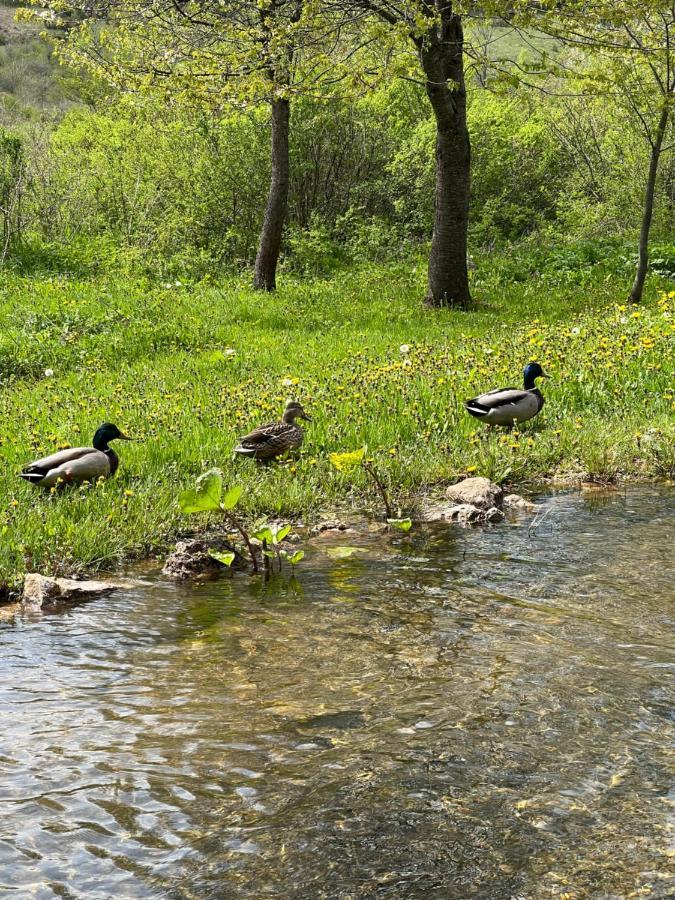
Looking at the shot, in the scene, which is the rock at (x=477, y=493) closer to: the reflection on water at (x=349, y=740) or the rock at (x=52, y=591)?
the reflection on water at (x=349, y=740)

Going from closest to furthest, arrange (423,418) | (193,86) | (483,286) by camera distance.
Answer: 1. (423,418)
2. (193,86)
3. (483,286)

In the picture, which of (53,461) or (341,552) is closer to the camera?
(341,552)

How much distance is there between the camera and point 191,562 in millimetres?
5656

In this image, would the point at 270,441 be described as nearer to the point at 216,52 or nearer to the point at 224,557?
the point at 224,557

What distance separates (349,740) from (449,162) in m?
12.4

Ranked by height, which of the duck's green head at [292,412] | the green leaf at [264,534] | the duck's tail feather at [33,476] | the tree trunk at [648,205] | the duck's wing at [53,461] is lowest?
the green leaf at [264,534]

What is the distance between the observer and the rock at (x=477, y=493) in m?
6.86

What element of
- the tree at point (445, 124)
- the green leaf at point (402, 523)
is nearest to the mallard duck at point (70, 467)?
the green leaf at point (402, 523)

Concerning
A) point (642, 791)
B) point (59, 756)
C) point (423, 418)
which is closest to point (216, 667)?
point (59, 756)

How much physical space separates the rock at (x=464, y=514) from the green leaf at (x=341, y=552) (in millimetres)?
847

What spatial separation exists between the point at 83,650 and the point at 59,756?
1108 mm

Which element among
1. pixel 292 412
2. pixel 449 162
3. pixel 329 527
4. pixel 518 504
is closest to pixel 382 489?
pixel 329 527

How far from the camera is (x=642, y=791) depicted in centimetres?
292

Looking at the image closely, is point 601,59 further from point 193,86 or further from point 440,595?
point 440,595
